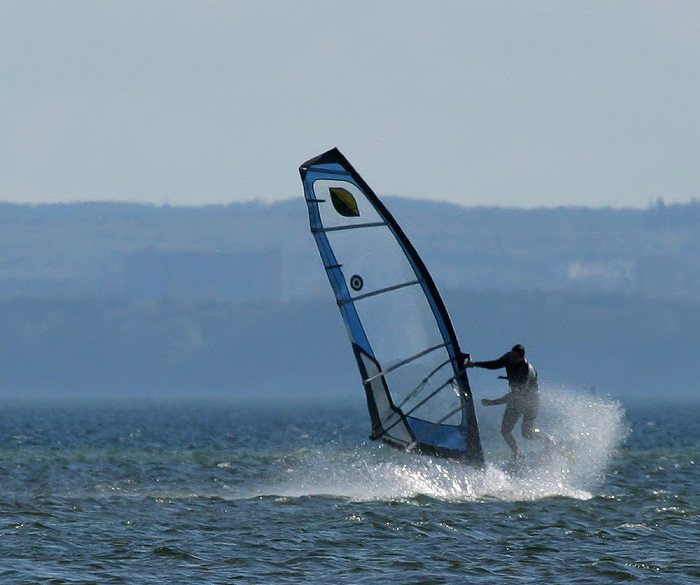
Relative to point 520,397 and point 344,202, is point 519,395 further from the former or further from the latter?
point 344,202

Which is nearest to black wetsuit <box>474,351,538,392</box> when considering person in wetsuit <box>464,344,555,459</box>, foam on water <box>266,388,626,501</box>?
person in wetsuit <box>464,344,555,459</box>

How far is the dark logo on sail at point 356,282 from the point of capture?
17.8 meters

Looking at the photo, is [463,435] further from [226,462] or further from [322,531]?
[226,462]

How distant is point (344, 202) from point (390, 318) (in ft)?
5.21

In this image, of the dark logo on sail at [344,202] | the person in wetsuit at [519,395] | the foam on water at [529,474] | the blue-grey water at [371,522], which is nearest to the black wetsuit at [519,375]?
the person in wetsuit at [519,395]

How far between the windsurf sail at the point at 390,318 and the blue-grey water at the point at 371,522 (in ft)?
3.11

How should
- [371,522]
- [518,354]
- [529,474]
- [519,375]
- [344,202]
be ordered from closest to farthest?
1. [371,522]
2. [344,202]
3. [518,354]
4. [519,375]
5. [529,474]

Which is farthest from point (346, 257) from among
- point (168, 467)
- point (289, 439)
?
point (289, 439)

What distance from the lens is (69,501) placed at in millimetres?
19578

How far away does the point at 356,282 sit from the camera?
17.9m

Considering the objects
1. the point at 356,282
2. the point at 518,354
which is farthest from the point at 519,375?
the point at 356,282

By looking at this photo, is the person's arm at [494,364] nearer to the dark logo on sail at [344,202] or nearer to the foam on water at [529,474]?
the foam on water at [529,474]

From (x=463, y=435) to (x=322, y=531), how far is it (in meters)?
3.03

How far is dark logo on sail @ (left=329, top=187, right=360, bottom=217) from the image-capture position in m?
→ 17.4
